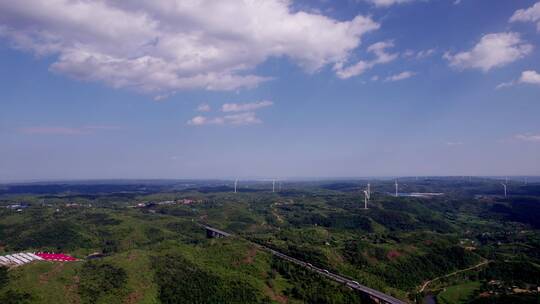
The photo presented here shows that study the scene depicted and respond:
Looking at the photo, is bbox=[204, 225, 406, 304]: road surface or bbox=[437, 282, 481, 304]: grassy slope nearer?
bbox=[204, 225, 406, 304]: road surface

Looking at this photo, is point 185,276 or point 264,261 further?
point 264,261

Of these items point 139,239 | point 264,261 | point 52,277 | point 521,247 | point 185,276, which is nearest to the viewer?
→ point 52,277

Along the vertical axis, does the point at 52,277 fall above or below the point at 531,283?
above

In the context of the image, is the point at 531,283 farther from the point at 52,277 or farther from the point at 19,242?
the point at 19,242

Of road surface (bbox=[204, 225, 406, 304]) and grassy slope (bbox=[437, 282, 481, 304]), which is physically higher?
road surface (bbox=[204, 225, 406, 304])

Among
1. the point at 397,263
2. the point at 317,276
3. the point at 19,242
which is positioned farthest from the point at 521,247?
the point at 19,242

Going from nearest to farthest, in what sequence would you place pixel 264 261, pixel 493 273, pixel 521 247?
pixel 264 261 < pixel 493 273 < pixel 521 247

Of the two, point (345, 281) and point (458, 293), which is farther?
point (458, 293)

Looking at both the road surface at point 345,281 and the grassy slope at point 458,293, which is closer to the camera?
the road surface at point 345,281

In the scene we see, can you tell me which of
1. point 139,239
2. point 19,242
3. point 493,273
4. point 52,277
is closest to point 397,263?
point 493,273

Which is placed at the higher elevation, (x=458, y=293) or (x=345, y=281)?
(x=345, y=281)

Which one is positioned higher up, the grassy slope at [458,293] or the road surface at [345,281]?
the road surface at [345,281]
